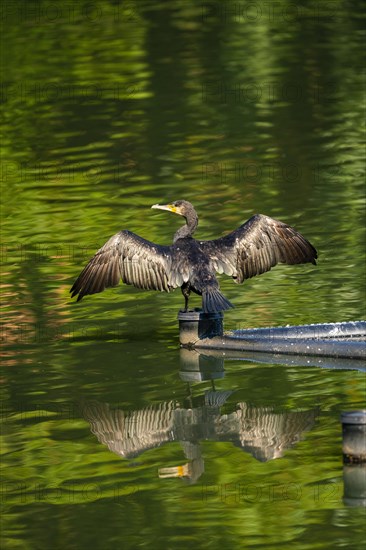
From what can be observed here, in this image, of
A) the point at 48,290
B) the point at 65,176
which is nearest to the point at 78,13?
the point at 65,176

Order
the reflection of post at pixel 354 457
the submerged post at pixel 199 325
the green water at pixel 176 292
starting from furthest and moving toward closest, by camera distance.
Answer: the submerged post at pixel 199 325
the green water at pixel 176 292
the reflection of post at pixel 354 457

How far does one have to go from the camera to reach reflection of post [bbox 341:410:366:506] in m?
8.45

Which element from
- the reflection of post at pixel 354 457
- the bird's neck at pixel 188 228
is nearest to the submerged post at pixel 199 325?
the bird's neck at pixel 188 228

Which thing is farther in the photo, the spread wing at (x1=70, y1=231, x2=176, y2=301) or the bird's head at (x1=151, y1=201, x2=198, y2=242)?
the bird's head at (x1=151, y1=201, x2=198, y2=242)

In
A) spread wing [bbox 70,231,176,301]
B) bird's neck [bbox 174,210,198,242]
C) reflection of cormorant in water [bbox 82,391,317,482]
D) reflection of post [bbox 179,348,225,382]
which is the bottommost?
reflection of cormorant in water [bbox 82,391,317,482]

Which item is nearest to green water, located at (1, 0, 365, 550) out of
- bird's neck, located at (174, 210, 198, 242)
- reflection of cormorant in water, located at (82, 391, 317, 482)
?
reflection of cormorant in water, located at (82, 391, 317, 482)

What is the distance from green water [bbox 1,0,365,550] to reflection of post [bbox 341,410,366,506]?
0.09 meters

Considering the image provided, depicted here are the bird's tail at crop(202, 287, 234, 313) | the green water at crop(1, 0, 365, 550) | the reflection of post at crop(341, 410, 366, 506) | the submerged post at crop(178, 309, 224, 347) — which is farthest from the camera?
the submerged post at crop(178, 309, 224, 347)

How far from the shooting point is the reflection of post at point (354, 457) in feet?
27.7

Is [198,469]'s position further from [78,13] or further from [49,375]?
[78,13]

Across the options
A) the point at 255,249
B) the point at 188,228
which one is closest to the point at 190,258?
the point at 188,228

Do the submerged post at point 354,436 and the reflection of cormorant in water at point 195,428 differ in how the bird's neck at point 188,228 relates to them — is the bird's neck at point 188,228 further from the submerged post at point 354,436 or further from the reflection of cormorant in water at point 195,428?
the submerged post at point 354,436

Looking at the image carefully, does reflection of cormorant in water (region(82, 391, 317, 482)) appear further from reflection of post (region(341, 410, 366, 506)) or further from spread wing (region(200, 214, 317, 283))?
spread wing (region(200, 214, 317, 283))

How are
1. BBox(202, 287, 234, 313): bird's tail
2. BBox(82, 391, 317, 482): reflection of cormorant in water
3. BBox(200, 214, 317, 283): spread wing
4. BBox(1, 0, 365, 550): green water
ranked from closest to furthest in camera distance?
1. BBox(1, 0, 365, 550): green water
2. BBox(82, 391, 317, 482): reflection of cormorant in water
3. BBox(202, 287, 234, 313): bird's tail
4. BBox(200, 214, 317, 283): spread wing
